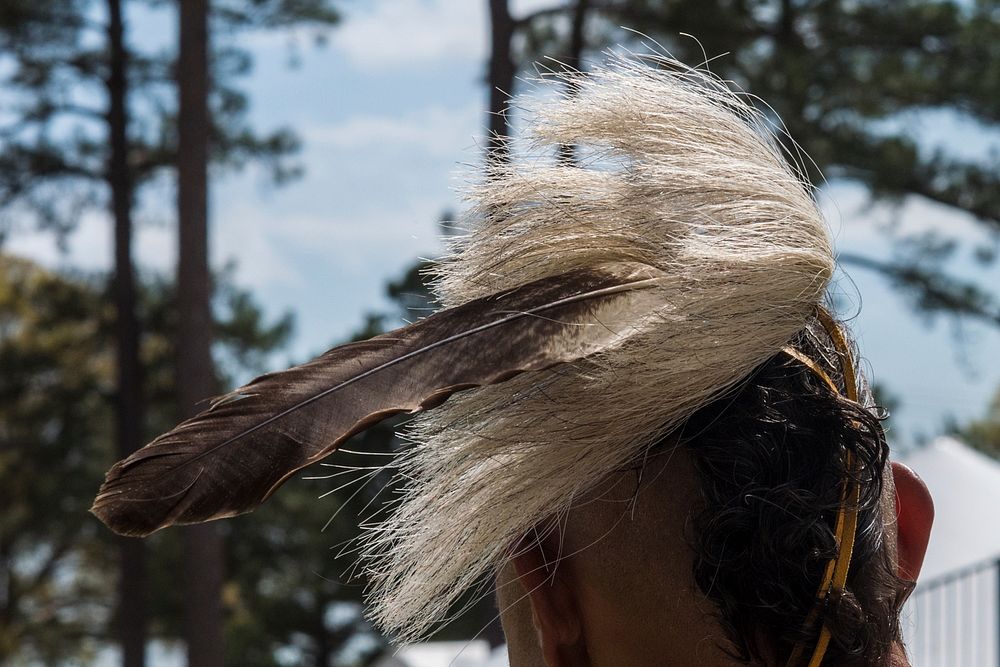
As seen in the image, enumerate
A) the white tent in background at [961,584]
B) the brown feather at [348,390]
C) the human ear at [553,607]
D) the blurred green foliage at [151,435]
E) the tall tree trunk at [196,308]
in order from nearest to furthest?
1. the brown feather at [348,390]
2. the human ear at [553,607]
3. the white tent in background at [961,584]
4. the tall tree trunk at [196,308]
5. the blurred green foliage at [151,435]

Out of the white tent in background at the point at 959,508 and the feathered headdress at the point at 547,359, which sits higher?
the feathered headdress at the point at 547,359

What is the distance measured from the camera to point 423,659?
877cm

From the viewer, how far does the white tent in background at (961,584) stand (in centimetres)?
731

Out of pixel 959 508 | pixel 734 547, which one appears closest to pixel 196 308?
pixel 959 508

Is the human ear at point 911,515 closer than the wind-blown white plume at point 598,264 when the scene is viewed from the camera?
No

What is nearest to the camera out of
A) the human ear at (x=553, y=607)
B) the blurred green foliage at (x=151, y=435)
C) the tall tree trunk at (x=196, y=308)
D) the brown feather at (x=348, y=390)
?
the brown feather at (x=348, y=390)

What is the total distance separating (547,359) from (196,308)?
1028cm

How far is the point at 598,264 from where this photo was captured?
1.42 m

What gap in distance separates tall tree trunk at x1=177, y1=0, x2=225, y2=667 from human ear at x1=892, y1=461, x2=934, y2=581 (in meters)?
10.0

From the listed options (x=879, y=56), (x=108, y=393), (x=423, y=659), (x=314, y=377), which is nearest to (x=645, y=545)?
(x=314, y=377)

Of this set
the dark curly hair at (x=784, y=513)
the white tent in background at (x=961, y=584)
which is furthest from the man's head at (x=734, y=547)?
the white tent in background at (x=961, y=584)

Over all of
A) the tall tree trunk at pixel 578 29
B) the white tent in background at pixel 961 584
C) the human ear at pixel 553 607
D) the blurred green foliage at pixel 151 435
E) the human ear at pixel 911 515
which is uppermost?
the human ear at pixel 911 515

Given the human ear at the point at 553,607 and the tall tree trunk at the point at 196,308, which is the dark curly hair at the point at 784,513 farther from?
the tall tree trunk at the point at 196,308

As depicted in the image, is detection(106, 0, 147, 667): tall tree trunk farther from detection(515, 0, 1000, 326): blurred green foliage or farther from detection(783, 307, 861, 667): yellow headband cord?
detection(783, 307, 861, 667): yellow headband cord
